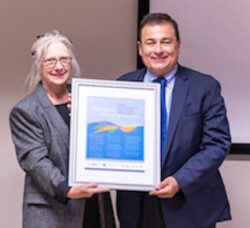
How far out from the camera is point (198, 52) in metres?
2.22

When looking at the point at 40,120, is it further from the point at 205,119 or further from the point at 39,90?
the point at 205,119

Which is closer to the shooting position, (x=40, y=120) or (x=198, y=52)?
(x=40, y=120)

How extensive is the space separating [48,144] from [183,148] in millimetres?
443

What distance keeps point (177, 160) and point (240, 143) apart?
0.74 metres

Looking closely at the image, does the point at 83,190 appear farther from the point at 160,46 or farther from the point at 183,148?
the point at 160,46

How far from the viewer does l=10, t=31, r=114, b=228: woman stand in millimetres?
1562

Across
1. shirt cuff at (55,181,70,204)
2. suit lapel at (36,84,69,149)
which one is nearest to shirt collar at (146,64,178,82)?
suit lapel at (36,84,69,149)

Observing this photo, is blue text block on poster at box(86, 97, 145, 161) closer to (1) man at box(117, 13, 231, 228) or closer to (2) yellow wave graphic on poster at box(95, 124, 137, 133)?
(2) yellow wave graphic on poster at box(95, 124, 137, 133)

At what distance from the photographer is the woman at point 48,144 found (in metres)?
1.56

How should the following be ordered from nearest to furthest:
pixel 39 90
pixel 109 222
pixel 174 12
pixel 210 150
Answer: pixel 210 150 → pixel 39 90 → pixel 109 222 → pixel 174 12

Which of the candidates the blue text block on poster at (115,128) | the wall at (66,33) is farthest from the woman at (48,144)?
the wall at (66,33)

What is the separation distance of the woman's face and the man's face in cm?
27

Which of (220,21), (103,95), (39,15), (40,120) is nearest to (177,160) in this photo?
(103,95)

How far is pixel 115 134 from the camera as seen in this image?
157cm
